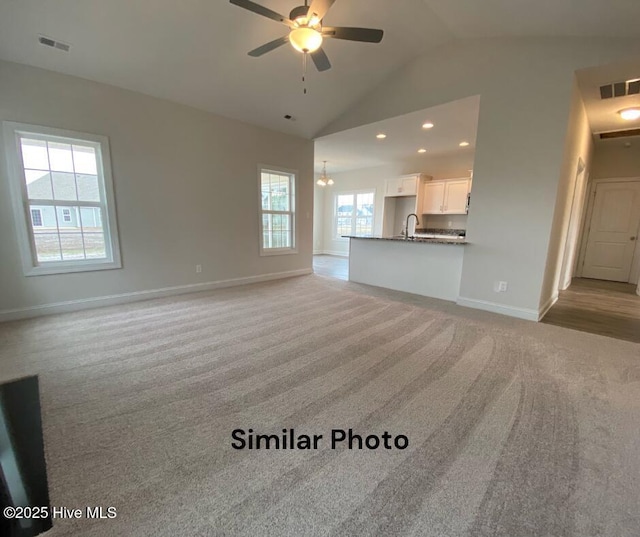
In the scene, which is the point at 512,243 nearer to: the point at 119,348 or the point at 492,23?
the point at 492,23

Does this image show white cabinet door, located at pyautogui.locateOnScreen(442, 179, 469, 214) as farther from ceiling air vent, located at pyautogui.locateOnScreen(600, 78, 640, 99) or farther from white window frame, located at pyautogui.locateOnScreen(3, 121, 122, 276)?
white window frame, located at pyautogui.locateOnScreen(3, 121, 122, 276)

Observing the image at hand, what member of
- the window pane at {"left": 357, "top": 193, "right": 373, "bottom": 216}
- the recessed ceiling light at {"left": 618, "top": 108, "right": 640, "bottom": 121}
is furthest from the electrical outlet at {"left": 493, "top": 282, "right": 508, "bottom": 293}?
the window pane at {"left": 357, "top": 193, "right": 373, "bottom": 216}

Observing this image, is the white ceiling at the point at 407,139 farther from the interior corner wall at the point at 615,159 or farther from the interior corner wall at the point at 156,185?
the interior corner wall at the point at 615,159

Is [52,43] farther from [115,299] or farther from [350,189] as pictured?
[350,189]

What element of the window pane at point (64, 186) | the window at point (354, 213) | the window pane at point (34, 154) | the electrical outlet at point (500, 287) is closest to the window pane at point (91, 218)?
the window pane at point (64, 186)

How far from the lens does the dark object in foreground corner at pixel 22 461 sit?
1091mm

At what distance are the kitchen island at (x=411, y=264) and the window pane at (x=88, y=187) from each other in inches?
159

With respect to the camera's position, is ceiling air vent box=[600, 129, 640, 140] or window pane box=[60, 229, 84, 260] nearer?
window pane box=[60, 229, 84, 260]

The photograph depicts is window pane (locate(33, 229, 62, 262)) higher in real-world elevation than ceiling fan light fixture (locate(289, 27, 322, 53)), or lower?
lower

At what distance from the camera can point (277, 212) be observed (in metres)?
5.62

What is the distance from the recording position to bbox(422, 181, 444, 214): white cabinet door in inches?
266

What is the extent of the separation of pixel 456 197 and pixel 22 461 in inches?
292

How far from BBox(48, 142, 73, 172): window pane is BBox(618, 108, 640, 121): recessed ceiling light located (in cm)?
729

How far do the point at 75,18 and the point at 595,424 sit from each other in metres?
5.30
